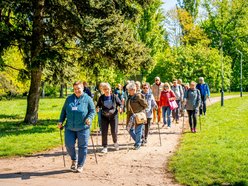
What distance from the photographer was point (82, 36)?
17.5 meters

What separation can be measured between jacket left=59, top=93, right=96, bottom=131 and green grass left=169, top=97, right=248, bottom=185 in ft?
7.57

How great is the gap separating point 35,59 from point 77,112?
8.36m

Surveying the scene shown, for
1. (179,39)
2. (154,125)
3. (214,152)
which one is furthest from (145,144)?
(179,39)

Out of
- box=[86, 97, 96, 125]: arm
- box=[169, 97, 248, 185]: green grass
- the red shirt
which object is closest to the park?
box=[169, 97, 248, 185]: green grass

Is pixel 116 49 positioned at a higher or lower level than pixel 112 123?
higher

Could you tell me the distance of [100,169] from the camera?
9.34 metres

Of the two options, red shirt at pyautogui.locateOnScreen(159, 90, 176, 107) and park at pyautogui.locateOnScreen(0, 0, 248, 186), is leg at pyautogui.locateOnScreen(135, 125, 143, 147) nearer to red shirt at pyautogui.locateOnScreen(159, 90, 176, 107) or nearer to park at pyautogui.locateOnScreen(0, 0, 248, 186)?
park at pyautogui.locateOnScreen(0, 0, 248, 186)

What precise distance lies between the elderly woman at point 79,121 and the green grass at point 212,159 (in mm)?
2133

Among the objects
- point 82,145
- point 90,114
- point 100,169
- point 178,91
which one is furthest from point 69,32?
point 100,169

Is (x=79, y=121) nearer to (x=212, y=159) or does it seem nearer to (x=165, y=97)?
(x=212, y=159)

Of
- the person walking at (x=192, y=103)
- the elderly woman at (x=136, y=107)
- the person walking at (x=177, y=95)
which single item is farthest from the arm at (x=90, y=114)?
the person walking at (x=177, y=95)

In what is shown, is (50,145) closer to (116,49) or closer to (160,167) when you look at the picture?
(160,167)

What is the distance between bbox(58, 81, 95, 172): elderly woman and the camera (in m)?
9.03

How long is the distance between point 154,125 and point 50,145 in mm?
6370
